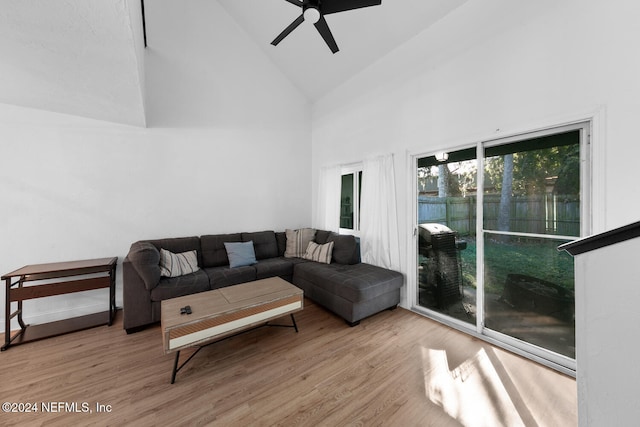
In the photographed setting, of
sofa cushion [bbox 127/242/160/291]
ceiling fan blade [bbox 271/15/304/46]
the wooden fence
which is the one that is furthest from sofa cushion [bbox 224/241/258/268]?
ceiling fan blade [bbox 271/15/304/46]

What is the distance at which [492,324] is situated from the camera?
7.53ft

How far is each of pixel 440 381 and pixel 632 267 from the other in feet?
4.85

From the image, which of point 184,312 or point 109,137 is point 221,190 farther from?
point 184,312

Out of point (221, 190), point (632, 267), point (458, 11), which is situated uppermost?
point (458, 11)

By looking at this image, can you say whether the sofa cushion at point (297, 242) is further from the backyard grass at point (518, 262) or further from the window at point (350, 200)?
the backyard grass at point (518, 262)

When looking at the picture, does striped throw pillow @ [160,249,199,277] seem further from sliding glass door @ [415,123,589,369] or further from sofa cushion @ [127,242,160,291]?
sliding glass door @ [415,123,589,369]

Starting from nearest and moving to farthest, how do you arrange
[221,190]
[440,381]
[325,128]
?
1. [440,381]
2. [221,190]
3. [325,128]

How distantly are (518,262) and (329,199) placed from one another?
2748 millimetres

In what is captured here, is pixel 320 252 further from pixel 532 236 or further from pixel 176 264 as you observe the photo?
pixel 532 236

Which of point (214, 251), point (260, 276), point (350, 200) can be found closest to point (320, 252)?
point (260, 276)

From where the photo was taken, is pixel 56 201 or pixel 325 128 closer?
pixel 56 201

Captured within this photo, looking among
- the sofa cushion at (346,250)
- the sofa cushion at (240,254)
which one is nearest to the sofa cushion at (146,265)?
the sofa cushion at (240,254)

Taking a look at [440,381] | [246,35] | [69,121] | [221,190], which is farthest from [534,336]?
[246,35]

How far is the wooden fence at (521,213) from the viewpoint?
186 centimetres
